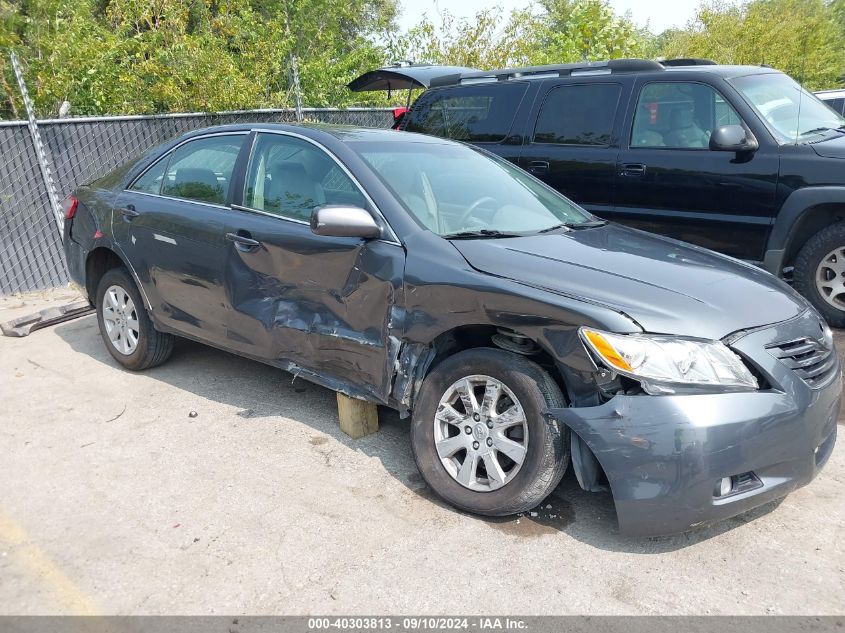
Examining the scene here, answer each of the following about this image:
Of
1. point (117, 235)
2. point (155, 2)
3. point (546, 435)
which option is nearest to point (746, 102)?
point (546, 435)

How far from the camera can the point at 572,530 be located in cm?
335

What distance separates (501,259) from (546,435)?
0.84m

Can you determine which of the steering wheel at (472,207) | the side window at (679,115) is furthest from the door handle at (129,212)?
the side window at (679,115)

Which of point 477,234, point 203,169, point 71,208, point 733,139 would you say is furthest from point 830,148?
point 71,208

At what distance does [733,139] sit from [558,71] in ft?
6.11

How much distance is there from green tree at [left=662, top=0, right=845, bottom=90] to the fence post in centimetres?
1225

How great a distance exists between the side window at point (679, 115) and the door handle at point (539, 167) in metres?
0.78

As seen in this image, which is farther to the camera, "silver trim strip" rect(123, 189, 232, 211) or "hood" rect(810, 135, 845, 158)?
"hood" rect(810, 135, 845, 158)

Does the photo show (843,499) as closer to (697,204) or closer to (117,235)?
(697,204)

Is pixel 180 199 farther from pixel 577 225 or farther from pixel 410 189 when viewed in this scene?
pixel 577 225

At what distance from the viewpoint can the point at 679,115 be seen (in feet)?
20.2

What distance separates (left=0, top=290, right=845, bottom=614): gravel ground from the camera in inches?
114

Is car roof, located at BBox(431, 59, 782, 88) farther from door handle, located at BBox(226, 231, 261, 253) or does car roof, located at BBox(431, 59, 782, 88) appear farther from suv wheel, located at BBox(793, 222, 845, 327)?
door handle, located at BBox(226, 231, 261, 253)

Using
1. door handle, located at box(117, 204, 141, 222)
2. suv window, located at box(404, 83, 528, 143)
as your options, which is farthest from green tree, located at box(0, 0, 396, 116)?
door handle, located at box(117, 204, 141, 222)
